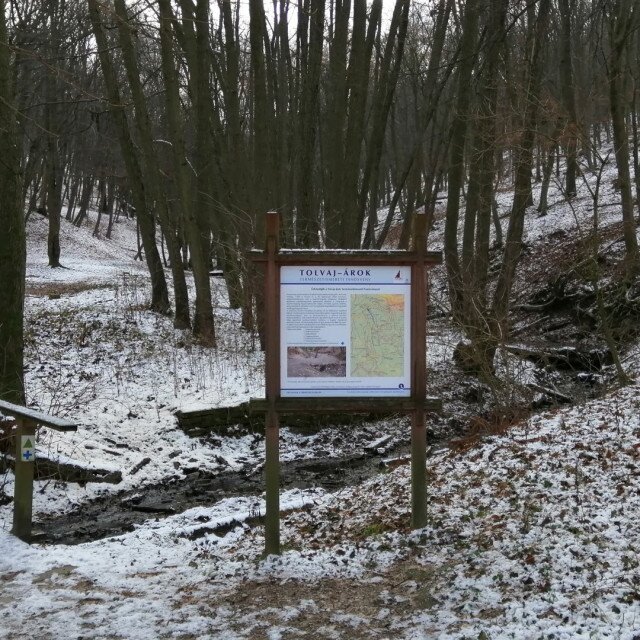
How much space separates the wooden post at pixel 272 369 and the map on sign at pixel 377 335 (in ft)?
1.94

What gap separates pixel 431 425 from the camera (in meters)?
11.9

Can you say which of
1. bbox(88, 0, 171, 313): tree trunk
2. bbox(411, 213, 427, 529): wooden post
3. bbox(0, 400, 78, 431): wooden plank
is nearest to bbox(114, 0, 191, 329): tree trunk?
bbox(88, 0, 171, 313): tree trunk

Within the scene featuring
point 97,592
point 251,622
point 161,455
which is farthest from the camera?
Answer: point 161,455

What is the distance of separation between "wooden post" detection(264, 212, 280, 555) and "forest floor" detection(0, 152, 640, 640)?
0.99 feet

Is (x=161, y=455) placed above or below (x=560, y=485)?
below

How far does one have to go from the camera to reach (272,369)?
5543 millimetres

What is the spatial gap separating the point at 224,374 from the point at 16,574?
743cm

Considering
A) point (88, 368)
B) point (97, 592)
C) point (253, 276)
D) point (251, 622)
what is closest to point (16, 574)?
point (97, 592)

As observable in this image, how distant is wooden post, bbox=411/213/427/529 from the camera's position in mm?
5594

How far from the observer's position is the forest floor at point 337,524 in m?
4.43

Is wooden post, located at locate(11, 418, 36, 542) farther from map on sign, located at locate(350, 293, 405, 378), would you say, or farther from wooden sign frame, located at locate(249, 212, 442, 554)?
map on sign, located at locate(350, 293, 405, 378)

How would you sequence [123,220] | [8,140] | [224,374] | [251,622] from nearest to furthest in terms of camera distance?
[251,622] → [8,140] → [224,374] → [123,220]

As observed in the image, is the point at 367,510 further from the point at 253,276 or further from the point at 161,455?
the point at 253,276

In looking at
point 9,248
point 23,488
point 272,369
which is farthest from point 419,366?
point 9,248
